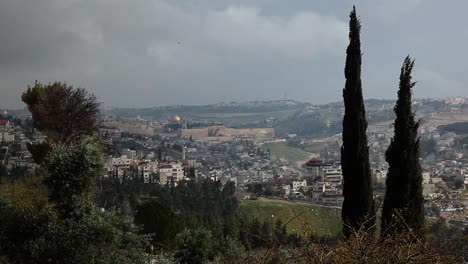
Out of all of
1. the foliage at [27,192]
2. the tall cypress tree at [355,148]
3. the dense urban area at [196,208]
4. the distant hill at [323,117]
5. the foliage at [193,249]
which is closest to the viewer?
the dense urban area at [196,208]

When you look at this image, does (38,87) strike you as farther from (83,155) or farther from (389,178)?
(389,178)

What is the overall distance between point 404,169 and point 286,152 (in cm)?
11606

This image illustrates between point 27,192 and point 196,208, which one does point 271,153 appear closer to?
point 196,208

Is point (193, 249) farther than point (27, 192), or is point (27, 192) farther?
point (27, 192)

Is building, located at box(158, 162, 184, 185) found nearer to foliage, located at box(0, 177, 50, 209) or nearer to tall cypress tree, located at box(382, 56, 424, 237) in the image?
foliage, located at box(0, 177, 50, 209)

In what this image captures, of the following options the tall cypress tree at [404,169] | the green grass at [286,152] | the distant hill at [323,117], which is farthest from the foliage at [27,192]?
the distant hill at [323,117]

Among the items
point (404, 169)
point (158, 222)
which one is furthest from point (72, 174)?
point (158, 222)

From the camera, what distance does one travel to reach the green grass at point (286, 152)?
397 ft

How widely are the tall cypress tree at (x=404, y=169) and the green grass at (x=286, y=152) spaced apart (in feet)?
350

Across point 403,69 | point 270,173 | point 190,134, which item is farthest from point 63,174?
point 190,134

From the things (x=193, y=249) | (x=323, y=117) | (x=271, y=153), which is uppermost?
(x=193, y=249)

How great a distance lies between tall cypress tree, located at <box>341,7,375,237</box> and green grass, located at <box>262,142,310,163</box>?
10566 centimetres

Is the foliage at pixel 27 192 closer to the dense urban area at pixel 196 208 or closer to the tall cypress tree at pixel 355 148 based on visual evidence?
the dense urban area at pixel 196 208

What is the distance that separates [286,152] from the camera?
127 m
